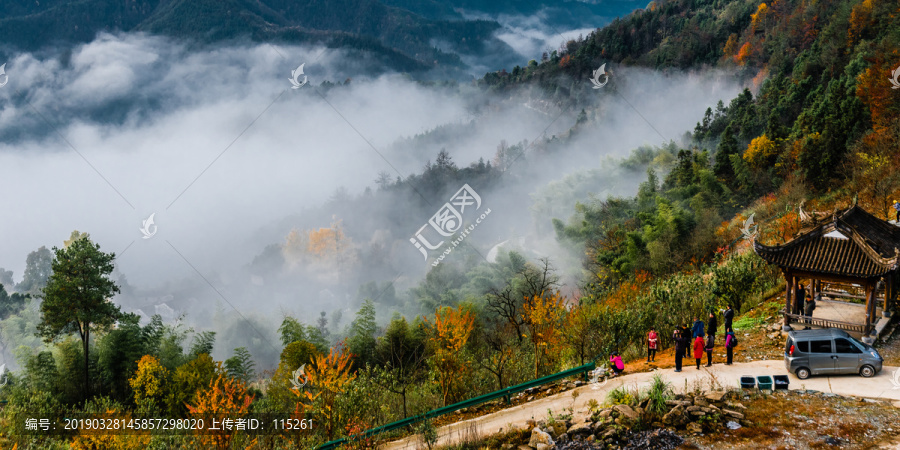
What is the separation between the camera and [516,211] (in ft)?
354

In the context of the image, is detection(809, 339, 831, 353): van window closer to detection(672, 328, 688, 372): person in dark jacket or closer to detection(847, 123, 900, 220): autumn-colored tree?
detection(672, 328, 688, 372): person in dark jacket

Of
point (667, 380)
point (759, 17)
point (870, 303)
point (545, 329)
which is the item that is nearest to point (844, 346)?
point (870, 303)

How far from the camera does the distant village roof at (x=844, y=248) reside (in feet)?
55.4

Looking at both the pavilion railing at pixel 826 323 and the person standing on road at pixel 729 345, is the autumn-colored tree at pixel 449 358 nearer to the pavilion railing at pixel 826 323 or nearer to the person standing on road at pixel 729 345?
the person standing on road at pixel 729 345

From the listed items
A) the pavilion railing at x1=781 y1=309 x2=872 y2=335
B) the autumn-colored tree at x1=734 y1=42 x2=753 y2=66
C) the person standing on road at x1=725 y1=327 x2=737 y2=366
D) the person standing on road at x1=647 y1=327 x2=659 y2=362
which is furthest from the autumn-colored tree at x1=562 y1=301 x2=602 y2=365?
the autumn-colored tree at x1=734 y1=42 x2=753 y2=66

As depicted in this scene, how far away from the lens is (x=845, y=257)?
1731 centimetres

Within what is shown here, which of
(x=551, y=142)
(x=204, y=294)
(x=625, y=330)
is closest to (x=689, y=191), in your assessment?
(x=625, y=330)

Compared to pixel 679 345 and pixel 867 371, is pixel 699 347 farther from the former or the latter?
pixel 867 371

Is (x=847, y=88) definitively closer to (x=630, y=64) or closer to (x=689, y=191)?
(x=689, y=191)

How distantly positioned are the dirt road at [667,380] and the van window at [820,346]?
2.58ft

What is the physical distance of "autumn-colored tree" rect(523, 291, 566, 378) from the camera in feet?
75.0

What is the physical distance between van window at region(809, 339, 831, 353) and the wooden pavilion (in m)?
2.24

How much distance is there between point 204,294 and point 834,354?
14694cm

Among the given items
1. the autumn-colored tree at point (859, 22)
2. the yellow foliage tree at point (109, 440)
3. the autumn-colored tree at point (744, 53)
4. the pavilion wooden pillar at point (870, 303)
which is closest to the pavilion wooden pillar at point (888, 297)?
the pavilion wooden pillar at point (870, 303)
